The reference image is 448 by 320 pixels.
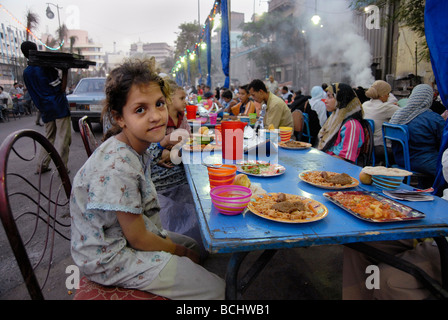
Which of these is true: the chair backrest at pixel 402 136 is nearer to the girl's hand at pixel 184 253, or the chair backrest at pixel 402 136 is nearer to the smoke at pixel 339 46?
the girl's hand at pixel 184 253

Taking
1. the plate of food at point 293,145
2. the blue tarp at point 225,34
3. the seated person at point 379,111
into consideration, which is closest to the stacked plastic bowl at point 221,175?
the plate of food at point 293,145

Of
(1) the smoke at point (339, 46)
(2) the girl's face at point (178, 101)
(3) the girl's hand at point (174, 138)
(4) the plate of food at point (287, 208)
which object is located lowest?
(4) the plate of food at point (287, 208)

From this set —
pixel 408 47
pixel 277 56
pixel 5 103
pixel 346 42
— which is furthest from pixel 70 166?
pixel 277 56

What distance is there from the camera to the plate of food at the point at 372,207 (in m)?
1.29

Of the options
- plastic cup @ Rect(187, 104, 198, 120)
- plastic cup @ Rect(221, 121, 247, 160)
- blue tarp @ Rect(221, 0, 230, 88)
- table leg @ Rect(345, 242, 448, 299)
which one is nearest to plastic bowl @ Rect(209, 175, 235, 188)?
plastic cup @ Rect(221, 121, 247, 160)

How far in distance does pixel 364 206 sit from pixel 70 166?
5.76m

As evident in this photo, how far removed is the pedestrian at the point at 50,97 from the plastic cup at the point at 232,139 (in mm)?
3947

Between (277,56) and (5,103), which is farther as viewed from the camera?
(277,56)

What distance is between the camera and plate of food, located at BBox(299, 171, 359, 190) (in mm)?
1723

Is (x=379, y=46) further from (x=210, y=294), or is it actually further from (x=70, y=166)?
(x=210, y=294)

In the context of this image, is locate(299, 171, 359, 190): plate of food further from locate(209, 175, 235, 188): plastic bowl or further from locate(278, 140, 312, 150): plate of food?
locate(278, 140, 312, 150): plate of food

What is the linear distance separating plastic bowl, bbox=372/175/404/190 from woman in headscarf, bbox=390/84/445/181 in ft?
5.90

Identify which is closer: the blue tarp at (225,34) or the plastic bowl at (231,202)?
the plastic bowl at (231,202)

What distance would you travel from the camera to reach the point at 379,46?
47.7ft
